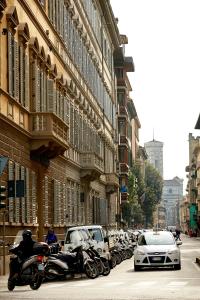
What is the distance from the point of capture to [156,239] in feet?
113

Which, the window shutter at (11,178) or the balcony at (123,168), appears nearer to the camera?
the window shutter at (11,178)

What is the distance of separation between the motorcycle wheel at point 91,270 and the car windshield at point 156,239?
6.71m

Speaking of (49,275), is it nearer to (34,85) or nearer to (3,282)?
(3,282)

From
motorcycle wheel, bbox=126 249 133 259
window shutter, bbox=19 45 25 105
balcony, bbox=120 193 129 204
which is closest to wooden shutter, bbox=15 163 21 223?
window shutter, bbox=19 45 25 105

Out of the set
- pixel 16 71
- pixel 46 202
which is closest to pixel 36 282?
pixel 16 71

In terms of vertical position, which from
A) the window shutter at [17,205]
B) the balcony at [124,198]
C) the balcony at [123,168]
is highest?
the balcony at [123,168]

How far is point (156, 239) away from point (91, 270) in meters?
7.57

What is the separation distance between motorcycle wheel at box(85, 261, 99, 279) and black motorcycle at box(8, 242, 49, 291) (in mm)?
5180

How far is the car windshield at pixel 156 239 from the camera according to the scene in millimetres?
33938

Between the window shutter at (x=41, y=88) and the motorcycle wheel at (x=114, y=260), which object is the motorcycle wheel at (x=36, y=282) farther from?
the motorcycle wheel at (x=114, y=260)

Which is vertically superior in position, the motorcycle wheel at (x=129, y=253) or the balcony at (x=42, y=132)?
the balcony at (x=42, y=132)

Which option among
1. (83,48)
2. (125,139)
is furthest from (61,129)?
(125,139)

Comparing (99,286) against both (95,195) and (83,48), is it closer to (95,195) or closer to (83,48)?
(83,48)

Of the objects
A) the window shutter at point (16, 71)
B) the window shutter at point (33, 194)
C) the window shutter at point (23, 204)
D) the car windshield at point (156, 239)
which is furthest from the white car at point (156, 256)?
the window shutter at point (16, 71)
